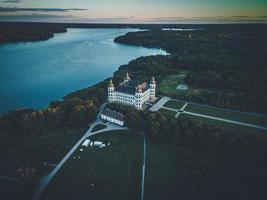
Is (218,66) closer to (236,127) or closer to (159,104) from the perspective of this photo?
(159,104)

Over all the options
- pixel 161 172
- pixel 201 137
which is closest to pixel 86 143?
pixel 161 172

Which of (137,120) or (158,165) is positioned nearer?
(158,165)

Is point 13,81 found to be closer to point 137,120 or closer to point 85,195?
point 137,120

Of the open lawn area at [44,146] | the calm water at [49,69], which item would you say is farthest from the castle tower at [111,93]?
the calm water at [49,69]

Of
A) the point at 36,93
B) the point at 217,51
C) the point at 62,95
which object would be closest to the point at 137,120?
the point at 62,95

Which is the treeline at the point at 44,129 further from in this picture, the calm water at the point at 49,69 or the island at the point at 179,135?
the calm water at the point at 49,69

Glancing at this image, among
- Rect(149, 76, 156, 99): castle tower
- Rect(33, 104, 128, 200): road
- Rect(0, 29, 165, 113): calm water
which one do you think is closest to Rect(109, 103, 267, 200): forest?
Rect(33, 104, 128, 200): road
